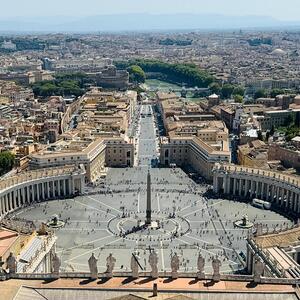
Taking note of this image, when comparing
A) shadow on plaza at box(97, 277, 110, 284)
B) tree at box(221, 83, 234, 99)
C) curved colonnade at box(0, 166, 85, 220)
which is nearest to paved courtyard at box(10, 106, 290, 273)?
curved colonnade at box(0, 166, 85, 220)

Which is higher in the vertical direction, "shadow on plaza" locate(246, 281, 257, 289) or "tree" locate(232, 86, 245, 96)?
"shadow on plaza" locate(246, 281, 257, 289)

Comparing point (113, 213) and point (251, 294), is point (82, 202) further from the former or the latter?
point (251, 294)

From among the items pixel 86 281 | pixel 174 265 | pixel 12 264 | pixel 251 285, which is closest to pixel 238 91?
pixel 174 265

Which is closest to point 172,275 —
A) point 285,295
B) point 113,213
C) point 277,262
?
point 285,295

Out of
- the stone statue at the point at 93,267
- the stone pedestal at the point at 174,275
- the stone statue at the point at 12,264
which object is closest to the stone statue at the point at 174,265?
the stone pedestal at the point at 174,275

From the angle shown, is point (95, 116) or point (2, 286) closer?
point (2, 286)

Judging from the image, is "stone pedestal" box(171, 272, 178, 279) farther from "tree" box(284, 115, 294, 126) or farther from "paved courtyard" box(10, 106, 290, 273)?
"tree" box(284, 115, 294, 126)

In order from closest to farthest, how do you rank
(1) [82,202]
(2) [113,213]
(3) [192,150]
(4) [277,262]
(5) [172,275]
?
(5) [172,275] → (4) [277,262] → (2) [113,213] → (1) [82,202] → (3) [192,150]

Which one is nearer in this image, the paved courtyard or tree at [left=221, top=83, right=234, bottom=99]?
the paved courtyard
